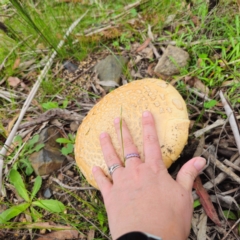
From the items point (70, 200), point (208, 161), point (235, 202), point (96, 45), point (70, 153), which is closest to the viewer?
point (235, 202)

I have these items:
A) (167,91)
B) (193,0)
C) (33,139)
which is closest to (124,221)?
(167,91)

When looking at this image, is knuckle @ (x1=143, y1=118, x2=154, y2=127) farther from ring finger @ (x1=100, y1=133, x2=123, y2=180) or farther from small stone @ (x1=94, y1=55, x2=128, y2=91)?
small stone @ (x1=94, y1=55, x2=128, y2=91)

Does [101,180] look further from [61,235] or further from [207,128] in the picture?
[207,128]

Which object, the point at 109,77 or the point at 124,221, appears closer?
the point at 124,221

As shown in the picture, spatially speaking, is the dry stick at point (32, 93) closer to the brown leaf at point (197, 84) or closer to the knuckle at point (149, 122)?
the knuckle at point (149, 122)

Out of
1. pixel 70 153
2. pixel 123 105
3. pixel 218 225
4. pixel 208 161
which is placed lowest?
pixel 218 225

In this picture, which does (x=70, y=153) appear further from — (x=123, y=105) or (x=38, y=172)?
(x=123, y=105)

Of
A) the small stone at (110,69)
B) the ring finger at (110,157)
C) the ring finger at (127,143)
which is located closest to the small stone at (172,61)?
the small stone at (110,69)
